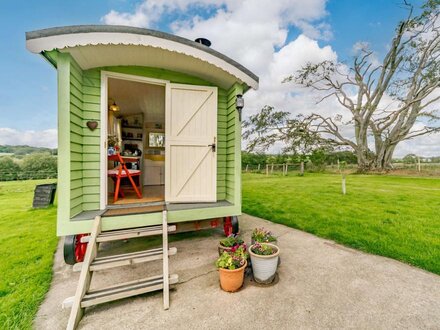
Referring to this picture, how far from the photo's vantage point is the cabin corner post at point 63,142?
2234 millimetres

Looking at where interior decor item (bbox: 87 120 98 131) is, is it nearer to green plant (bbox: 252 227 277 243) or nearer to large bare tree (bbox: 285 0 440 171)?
green plant (bbox: 252 227 277 243)

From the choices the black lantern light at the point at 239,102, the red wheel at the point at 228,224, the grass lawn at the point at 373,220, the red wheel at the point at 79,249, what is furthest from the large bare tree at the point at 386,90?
the red wheel at the point at 79,249

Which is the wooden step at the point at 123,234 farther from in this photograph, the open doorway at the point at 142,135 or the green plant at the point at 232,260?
the open doorway at the point at 142,135

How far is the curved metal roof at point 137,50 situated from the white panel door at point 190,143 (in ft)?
1.17

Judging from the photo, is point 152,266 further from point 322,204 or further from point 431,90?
point 431,90

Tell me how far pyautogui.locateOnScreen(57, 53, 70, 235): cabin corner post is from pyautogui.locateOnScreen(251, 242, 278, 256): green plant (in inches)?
84.5

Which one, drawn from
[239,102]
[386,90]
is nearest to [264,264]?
[239,102]

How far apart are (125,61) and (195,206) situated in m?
2.28

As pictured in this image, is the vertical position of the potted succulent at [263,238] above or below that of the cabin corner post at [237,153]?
below

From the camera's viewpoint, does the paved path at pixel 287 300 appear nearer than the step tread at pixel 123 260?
Yes

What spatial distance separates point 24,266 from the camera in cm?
244

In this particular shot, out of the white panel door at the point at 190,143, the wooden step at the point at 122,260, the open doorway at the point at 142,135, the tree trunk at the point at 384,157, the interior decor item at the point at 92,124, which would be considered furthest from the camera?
the tree trunk at the point at 384,157

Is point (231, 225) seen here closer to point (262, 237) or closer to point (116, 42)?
point (262, 237)

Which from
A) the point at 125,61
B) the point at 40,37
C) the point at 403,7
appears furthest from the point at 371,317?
the point at 403,7
